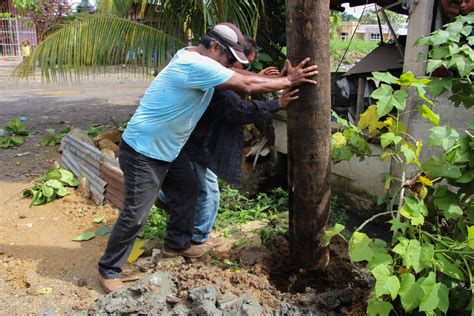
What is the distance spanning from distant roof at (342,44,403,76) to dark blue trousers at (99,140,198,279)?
4.03 m

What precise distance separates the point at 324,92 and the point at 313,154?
1.27 feet

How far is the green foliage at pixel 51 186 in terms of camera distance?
5281 mm

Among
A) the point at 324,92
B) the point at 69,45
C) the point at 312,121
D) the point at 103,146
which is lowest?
the point at 103,146

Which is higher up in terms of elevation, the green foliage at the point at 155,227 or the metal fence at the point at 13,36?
the metal fence at the point at 13,36

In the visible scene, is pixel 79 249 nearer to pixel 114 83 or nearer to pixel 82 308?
pixel 82 308

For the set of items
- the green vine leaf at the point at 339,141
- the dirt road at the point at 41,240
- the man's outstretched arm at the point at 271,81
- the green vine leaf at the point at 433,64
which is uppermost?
the green vine leaf at the point at 433,64

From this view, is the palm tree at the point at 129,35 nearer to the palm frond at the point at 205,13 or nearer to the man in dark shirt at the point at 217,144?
the palm frond at the point at 205,13

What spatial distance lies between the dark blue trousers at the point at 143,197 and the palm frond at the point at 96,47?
10.2 ft

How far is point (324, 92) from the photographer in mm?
2814

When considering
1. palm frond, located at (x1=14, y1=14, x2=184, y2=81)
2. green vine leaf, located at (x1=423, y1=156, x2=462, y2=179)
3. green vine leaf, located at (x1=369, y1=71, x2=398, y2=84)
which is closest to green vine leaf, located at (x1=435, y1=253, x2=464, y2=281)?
green vine leaf, located at (x1=423, y1=156, x2=462, y2=179)

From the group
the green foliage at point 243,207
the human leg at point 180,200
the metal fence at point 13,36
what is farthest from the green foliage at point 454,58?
the metal fence at point 13,36

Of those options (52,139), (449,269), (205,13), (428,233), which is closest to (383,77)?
(428,233)

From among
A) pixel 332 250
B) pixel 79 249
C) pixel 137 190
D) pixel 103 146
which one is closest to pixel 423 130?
pixel 332 250

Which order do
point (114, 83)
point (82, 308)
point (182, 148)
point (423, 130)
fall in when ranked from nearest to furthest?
point (82, 308) < point (182, 148) < point (423, 130) < point (114, 83)
